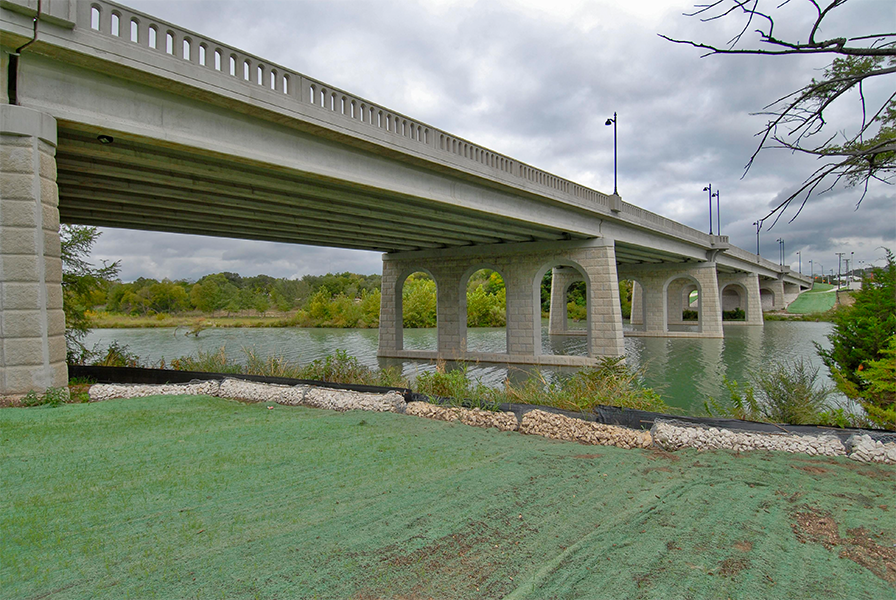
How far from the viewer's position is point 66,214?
14875 mm

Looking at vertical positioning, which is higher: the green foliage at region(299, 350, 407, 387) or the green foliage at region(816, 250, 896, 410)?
the green foliage at region(816, 250, 896, 410)

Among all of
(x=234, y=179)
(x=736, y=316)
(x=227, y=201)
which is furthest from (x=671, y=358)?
(x=736, y=316)

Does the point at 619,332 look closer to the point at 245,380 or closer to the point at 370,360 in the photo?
the point at 370,360

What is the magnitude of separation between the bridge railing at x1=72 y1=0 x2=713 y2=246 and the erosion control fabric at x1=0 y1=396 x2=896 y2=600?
261 inches

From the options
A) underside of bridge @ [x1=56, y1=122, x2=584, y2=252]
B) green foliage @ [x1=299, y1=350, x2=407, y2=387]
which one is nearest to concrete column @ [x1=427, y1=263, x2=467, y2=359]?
underside of bridge @ [x1=56, y1=122, x2=584, y2=252]

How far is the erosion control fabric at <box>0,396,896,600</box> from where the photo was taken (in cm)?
251

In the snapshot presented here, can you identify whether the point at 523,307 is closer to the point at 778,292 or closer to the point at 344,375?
the point at 344,375

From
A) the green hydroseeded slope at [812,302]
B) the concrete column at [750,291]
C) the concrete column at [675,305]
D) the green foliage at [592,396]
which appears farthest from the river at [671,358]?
the green hydroseeded slope at [812,302]

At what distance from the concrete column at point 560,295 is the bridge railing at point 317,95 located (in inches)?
812

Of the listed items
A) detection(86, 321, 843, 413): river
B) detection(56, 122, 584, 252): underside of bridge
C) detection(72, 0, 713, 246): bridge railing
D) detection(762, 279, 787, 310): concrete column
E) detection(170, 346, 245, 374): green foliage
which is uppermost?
detection(72, 0, 713, 246): bridge railing

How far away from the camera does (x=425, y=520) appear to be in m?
3.27

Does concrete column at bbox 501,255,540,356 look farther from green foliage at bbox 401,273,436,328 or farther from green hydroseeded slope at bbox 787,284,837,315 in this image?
green hydroseeded slope at bbox 787,284,837,315

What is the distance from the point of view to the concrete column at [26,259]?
6.99m

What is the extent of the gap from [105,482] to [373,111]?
33.2ft
